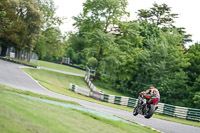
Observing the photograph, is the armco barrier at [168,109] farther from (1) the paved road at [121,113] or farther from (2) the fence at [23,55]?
(2) the fence at [23,55]

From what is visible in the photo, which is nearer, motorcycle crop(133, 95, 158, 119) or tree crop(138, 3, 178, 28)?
motorcycle crop(133, 95, 158, 119)

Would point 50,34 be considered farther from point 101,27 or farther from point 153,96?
point 153,96

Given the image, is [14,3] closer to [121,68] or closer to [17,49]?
[17,49]

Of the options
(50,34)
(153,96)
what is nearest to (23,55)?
(50,34)

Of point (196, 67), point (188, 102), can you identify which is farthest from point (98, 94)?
point (196, 67)

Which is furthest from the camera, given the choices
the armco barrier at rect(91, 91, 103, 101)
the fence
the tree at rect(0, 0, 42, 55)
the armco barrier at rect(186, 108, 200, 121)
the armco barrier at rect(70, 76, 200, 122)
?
the fence

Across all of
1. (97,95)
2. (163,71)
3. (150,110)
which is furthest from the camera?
(163,71)

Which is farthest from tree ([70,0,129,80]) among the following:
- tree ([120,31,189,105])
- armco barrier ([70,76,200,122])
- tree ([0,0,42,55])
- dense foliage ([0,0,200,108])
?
armco barrier ([70,76,200,122])

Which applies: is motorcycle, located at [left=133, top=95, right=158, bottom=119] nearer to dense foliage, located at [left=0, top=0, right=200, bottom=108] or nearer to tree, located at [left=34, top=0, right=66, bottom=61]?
dense foliage, located at [left=0, top=0, right=200, bottom=108]

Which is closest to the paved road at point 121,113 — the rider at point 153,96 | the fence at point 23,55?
the rider at point 153,96

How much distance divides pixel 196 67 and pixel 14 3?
31.5 meters

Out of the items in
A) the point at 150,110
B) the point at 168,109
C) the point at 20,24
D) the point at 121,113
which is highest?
the point at 20,24

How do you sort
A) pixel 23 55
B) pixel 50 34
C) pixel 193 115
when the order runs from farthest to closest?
Answer: pixel 50 34
pixel 23 55
pixel 193 115

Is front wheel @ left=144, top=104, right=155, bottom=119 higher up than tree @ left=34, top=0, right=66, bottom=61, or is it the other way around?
tree @ left=34, top=0, right=66, bottom=61
